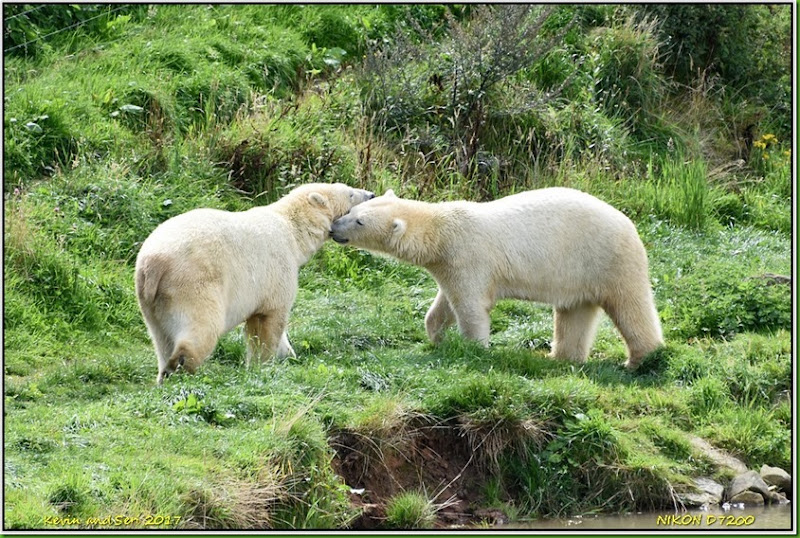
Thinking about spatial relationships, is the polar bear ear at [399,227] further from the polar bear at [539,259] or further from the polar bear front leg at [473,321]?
the polar bear front leg at [473,321]

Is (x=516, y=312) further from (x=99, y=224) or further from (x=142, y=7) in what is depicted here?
(x=142, y=7)

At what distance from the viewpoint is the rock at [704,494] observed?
7.03 m

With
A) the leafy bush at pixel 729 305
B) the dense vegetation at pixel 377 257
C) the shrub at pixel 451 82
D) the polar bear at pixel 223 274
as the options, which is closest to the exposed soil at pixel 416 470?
the dense vegetation at pixel 377 257

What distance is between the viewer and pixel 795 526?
22.2 ft

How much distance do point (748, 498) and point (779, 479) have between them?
1.27 ft

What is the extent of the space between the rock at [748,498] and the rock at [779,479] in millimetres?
292

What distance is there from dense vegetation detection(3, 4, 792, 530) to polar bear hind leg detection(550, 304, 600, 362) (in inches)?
7.8

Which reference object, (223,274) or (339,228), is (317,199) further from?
(223,274)

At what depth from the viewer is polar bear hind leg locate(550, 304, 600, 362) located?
8.97 meters

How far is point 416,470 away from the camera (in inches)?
280

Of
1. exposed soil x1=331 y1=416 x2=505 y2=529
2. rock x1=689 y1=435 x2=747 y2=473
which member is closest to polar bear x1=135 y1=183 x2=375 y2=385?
exposed soil x1=331 y1=416 x2=505 y2=529

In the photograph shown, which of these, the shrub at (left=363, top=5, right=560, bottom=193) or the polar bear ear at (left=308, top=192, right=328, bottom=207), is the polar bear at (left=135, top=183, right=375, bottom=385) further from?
the shrub at (left=363, top=5, right=560, bottom=193)

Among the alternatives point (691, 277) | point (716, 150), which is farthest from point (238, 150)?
point (716, 150)

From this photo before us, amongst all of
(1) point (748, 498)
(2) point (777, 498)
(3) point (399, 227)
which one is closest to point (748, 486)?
(1) point (748, 498)
